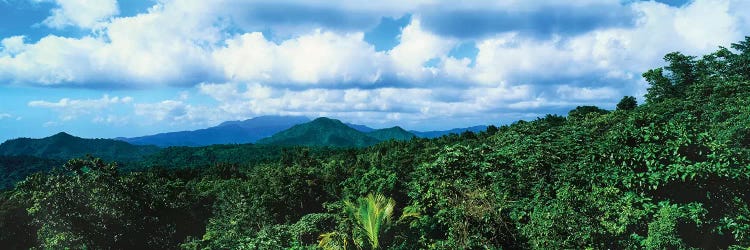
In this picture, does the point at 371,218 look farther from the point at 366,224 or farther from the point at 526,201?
the point at 526,201

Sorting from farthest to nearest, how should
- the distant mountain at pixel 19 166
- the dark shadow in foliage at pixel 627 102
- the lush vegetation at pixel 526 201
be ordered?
1. the distant mountain at pixel 19 166
2. the dark shadow in foliage at pixel 627 102
3. the lush vegetation at pixel 526 201

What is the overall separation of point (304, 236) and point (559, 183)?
671cm

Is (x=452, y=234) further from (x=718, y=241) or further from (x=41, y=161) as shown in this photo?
(x=41, y=161)

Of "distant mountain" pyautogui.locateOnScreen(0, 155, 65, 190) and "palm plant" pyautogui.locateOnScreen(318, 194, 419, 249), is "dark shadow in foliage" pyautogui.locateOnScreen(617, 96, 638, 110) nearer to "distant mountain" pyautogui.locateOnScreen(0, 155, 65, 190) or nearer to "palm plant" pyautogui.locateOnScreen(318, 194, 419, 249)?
"palm plant" pyautogui.locateOnScreen(318, 194, 419, 249)

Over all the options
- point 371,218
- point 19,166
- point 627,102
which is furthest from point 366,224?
point 19,166

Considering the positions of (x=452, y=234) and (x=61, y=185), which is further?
(x=61, y=185)

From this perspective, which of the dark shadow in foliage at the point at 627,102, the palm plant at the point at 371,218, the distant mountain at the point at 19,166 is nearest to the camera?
the palm plant at the point at 371,218

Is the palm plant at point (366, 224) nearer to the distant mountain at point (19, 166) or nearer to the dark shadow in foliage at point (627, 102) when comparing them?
the dark shadow in foliage at point (627, 102)

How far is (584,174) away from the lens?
920 cm

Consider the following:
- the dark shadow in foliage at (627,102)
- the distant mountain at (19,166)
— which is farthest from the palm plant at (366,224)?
the distant mountain at (19,166)

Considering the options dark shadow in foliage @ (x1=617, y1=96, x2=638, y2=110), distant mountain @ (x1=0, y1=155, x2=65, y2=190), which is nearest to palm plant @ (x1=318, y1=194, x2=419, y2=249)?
dark shadow in foliage @ (x1=617, y1=96, x2=638, y2=110)

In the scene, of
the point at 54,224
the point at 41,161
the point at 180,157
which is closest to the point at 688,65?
the point at 54,224

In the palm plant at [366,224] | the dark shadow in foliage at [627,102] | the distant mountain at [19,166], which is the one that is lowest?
the distant mountain at [19,166]

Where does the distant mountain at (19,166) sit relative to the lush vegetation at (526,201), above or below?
below
